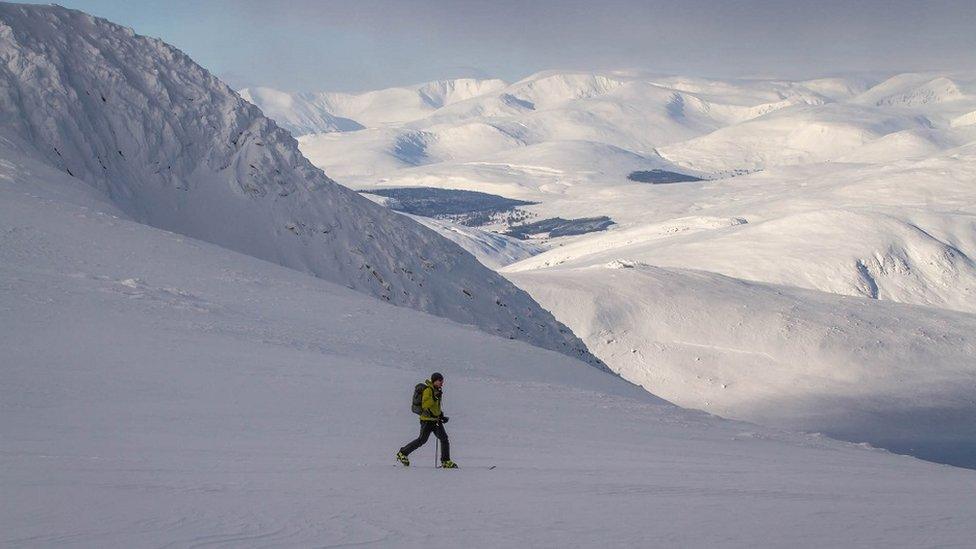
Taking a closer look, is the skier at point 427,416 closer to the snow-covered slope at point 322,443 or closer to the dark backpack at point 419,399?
the dark backpack at point 419,399

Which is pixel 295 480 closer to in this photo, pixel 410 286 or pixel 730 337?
pixel 410 286

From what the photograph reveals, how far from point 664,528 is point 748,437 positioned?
9.66 m

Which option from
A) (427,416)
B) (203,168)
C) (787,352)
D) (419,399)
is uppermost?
(203,168)

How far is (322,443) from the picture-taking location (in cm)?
1142

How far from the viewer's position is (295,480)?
923cm

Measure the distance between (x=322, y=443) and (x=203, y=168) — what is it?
2643 cm

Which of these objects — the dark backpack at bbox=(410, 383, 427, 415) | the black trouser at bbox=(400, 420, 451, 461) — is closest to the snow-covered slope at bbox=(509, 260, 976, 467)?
the black trouser at bbox=(400, 420, 451, 461)

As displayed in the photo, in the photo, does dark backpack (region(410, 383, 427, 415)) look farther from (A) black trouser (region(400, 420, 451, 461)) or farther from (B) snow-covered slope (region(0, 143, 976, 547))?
(B) snow-covered slope (region(0, 143, 976, 547))

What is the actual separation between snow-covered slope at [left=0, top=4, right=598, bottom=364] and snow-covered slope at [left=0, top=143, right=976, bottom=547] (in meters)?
9.79

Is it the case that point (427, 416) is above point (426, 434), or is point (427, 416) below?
above

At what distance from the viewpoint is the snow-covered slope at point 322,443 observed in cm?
785

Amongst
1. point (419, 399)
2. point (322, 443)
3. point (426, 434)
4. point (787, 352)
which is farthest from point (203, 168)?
point (787, 352)

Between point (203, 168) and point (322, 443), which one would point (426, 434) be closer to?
point (322, 443)

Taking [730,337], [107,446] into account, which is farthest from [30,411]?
[730,337]
